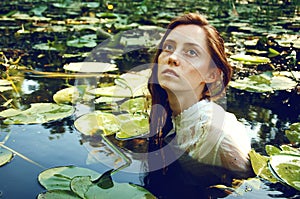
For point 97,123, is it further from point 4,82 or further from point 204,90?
point 4,82

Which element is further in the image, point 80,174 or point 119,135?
point 119,135

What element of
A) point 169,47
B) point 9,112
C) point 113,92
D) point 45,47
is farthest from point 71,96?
point 45,47

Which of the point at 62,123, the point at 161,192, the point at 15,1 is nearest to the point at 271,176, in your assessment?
the point at 161,192

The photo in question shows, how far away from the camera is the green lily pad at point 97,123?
1.33 metres

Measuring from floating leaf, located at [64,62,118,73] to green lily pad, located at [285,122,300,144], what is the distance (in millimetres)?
1023

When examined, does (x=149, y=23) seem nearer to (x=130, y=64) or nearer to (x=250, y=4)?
(x=130, y=64)

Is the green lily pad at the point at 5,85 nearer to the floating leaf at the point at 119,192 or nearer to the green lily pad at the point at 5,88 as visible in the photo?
the green lily pad at the point at 5,88

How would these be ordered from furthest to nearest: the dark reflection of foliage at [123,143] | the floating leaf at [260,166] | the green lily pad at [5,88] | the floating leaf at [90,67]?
the floating leaf at [90,67]
the green lily pad at [5,88]
the dark reflection of foliage at [123,143]
the floating leaf at [260,166]

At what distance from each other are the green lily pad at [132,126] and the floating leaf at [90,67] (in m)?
0.66

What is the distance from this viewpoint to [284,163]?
3.42 ft

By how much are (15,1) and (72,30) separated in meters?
2.27

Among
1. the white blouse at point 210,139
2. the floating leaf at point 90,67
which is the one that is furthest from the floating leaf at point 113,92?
the white blouse at point 210,139

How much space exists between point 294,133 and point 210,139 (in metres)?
0.41

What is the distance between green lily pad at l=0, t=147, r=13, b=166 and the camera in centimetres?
113
